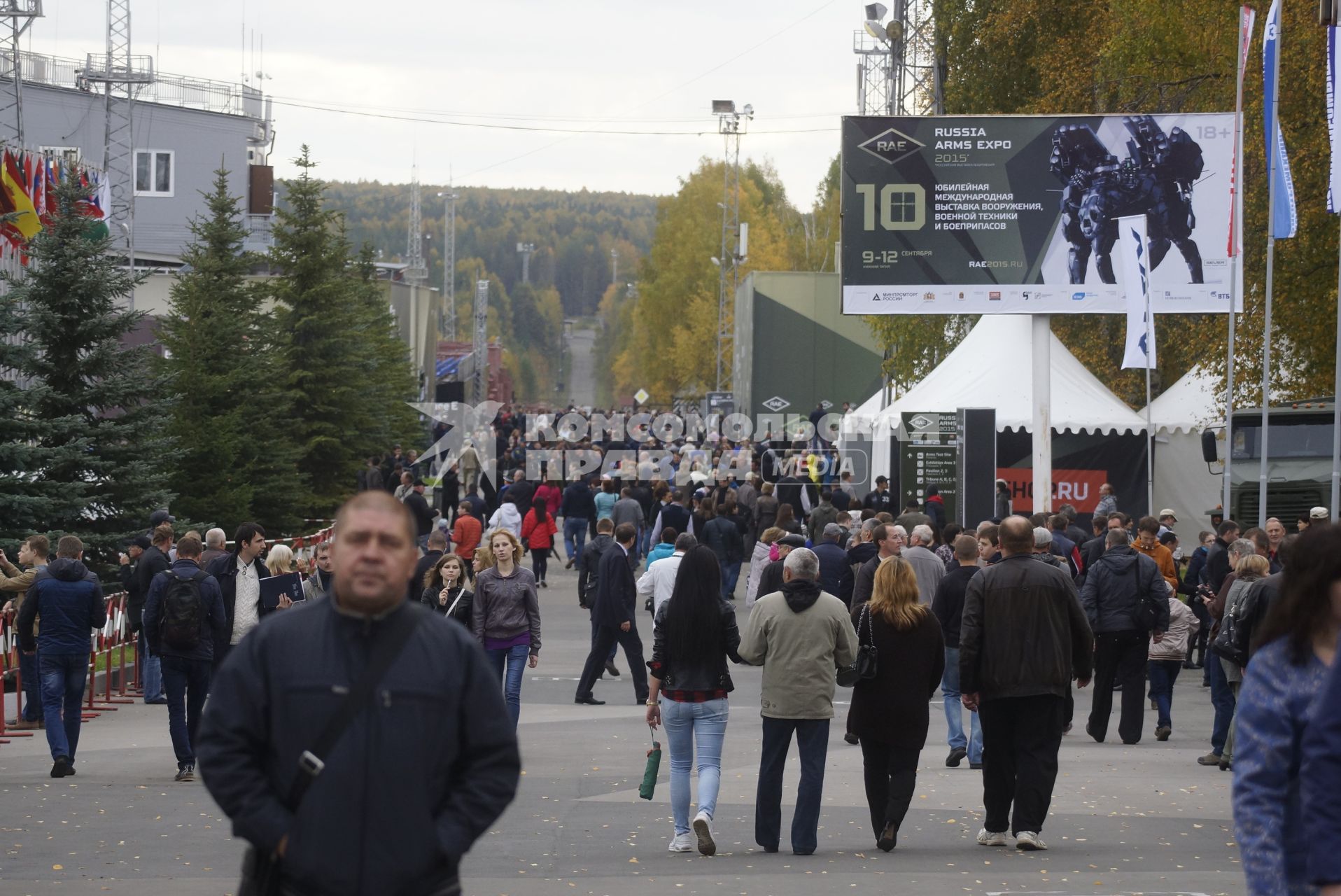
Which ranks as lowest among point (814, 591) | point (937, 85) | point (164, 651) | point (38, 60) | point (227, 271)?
point (164, 651)

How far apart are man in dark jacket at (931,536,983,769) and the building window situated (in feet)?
189

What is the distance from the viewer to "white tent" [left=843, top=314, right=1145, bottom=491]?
2817 cm

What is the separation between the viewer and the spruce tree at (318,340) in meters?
33.6

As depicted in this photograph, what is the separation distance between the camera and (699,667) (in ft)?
29.8

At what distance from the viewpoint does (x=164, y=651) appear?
37.8ft

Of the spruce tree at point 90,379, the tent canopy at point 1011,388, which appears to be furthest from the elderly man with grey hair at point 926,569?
the tent canopy at point 1011,388

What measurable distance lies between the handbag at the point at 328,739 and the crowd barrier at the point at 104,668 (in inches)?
416

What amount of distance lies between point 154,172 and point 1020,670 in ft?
201

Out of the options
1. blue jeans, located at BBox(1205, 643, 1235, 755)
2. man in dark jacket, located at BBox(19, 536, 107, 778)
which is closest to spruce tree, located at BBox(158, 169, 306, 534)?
man in dark jacket, located at BBox(19, 536, 107, 778)

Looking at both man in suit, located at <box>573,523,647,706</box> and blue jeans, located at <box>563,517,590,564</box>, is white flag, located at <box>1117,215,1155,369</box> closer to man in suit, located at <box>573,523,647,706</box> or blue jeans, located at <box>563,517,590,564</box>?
blue jeans, located at <box>563,517,590,564</box>

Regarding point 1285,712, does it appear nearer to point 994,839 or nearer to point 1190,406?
point 994,839

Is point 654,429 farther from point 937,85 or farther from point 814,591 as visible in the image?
point 814,591

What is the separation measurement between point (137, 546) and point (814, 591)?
9394 mm

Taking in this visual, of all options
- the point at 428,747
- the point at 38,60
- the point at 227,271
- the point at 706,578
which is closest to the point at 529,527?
the point at 227,271
